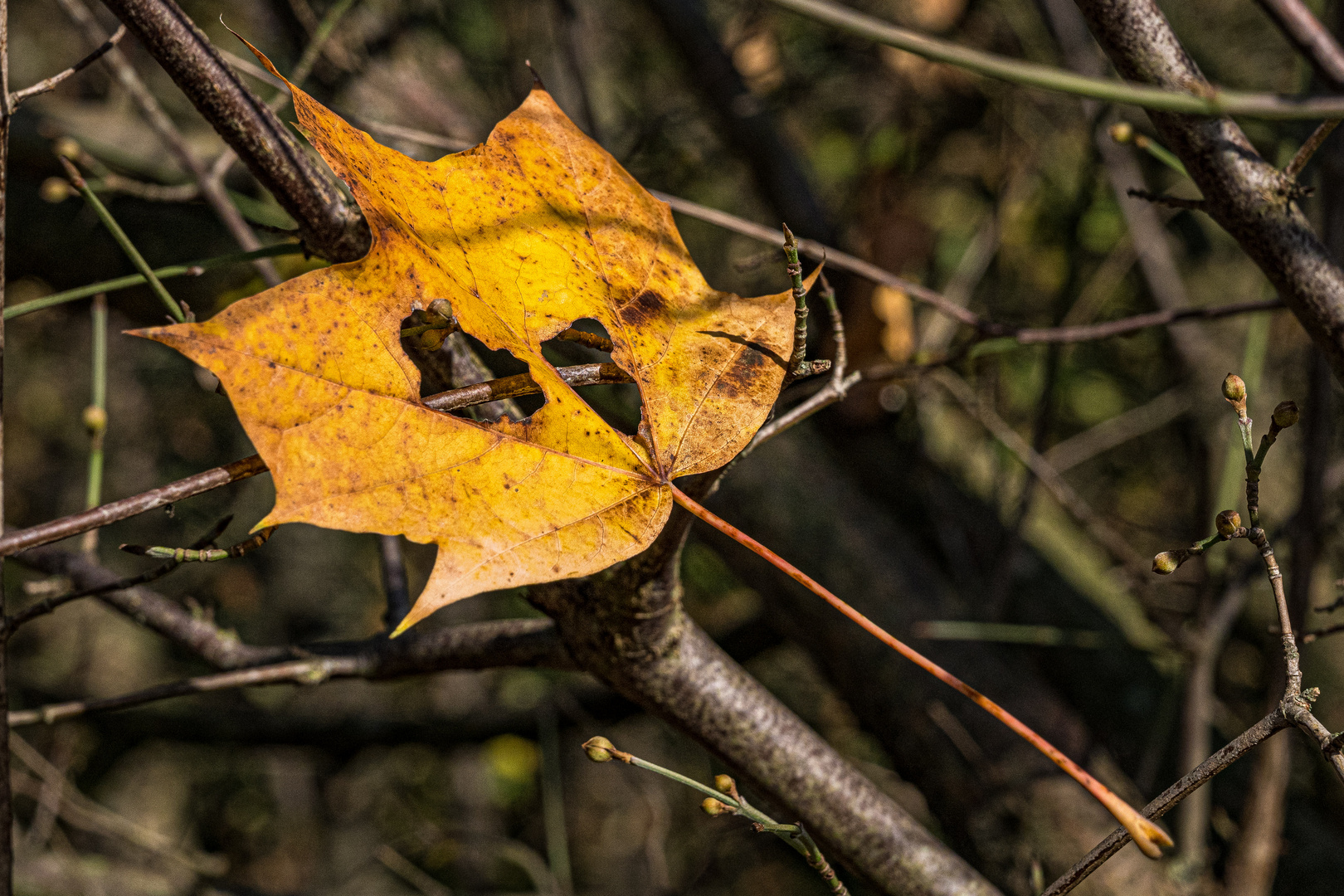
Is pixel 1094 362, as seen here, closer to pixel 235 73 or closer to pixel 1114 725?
pixel 1114 725

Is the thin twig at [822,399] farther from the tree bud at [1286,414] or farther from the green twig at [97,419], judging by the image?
the green twig at [97,419]

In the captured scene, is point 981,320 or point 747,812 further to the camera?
point 981,320

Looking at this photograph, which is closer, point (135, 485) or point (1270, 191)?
point (1270, 191)

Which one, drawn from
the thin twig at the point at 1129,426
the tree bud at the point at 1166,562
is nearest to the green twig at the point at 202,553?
the tree bud at the point at 1166,562

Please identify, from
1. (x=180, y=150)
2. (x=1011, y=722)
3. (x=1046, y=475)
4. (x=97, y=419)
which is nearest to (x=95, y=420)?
(x=97, y=419)

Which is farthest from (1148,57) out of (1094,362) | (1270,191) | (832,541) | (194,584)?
(194,584)

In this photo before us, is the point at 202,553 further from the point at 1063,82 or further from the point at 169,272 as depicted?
the point at 1063,82
